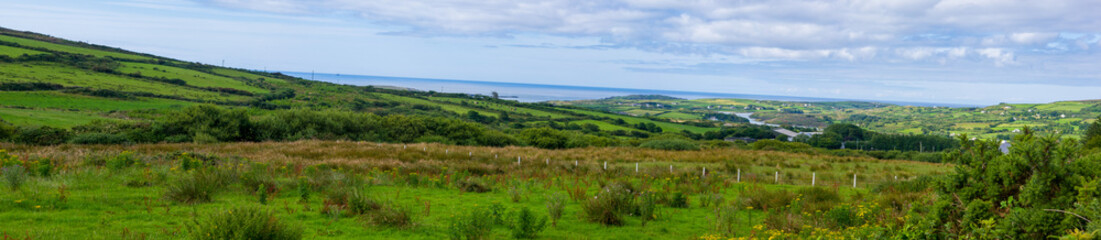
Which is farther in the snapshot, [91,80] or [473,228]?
[91,80]

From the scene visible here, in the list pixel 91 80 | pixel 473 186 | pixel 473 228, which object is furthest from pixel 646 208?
pixel 91 80

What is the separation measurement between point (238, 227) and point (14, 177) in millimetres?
8230

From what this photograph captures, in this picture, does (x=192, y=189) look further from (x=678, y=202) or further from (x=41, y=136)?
(x=41, y=136)

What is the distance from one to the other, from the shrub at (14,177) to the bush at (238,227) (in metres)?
7.24

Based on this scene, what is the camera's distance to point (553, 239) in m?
8.86

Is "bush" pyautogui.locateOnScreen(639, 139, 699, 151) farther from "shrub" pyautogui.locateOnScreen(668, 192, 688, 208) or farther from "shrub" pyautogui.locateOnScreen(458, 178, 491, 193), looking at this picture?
"shrub" pyautogui.locateOnScreen(668, 192, 688, 208)

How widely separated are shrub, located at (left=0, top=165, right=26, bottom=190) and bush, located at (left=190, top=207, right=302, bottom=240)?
7.24 metres

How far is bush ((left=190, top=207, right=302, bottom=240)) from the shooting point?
6207 millimetres

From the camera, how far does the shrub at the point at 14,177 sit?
1049 cm

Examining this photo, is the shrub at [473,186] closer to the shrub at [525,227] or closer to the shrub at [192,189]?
the shrub at [525,227]

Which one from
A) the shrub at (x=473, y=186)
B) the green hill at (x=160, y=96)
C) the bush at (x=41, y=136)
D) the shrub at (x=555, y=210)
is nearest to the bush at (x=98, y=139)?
the bush at (x=41, y=136)

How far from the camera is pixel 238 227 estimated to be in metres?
6.22

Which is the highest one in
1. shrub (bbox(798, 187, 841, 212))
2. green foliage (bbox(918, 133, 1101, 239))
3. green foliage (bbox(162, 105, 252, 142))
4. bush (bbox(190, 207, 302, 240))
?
green foliage (bbox(918, 133, 1101, 239))

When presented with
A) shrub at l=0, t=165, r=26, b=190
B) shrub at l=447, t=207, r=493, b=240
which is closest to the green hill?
shrub at l=0, t=165, r=26, b=190
